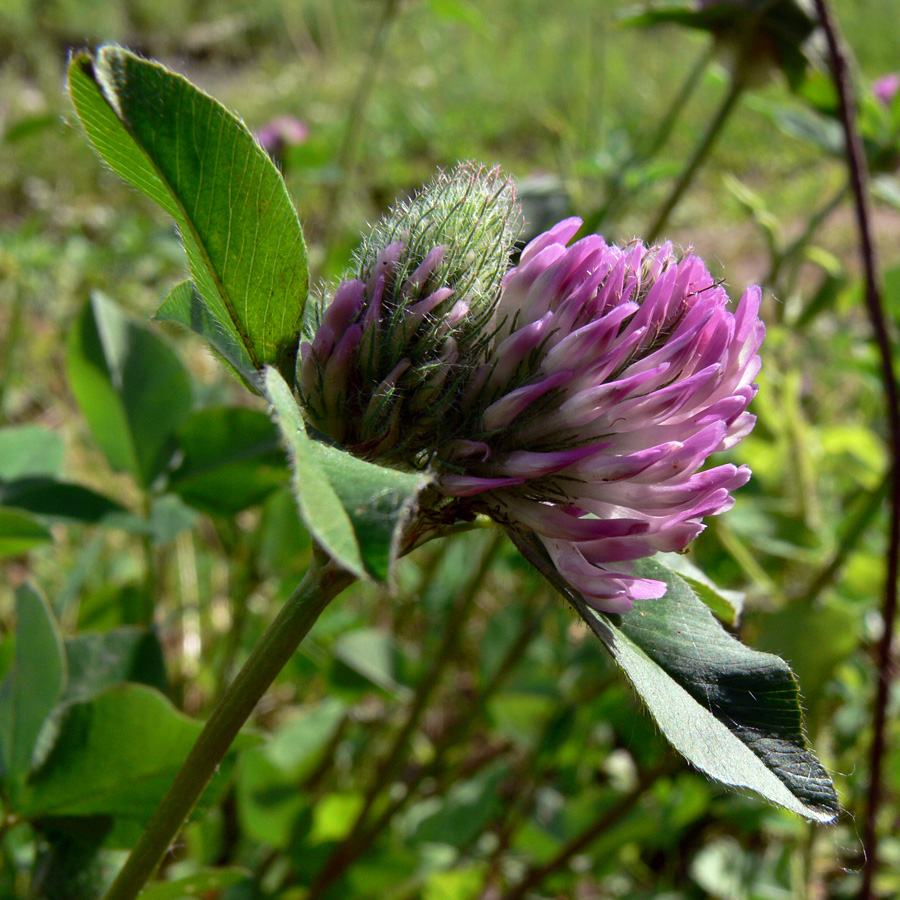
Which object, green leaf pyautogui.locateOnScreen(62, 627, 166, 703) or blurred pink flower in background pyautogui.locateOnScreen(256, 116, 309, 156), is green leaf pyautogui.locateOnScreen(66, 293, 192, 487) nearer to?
green leaf pyautogui.locateOnScreen(62, 627, 166, 703)

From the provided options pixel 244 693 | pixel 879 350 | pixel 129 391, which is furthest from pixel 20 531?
pixel 879 350

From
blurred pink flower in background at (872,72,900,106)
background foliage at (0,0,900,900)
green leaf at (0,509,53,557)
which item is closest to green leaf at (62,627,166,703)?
background foliage at (0,0,900,900)

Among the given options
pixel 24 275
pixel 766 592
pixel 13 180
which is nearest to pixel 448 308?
pixel 766 592

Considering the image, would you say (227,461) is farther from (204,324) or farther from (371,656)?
(371,656)

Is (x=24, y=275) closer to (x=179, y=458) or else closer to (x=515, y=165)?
(x=179, y=458)

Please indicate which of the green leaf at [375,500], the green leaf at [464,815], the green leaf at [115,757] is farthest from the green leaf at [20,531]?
the green leaf at [464,815]

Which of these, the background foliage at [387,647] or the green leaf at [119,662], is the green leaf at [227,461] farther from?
the green leaf at [119,662]

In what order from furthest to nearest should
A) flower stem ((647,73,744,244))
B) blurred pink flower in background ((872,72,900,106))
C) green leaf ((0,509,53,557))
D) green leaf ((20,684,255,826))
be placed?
blurred pink flower in background ((872,72,900,106)) < flower stem ((647,73,744,244)) < green leaf ((0,509,53,557)) < green leaf ((20,684,255,826))
